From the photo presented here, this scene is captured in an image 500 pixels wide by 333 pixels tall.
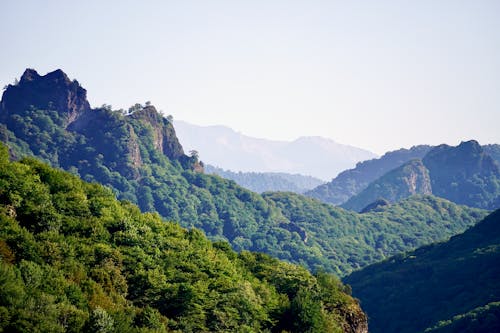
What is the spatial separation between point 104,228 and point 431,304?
11899 centimetres

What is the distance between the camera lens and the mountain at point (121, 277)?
59031mm

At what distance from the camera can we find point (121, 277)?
7625cm

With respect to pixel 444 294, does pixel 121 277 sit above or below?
above

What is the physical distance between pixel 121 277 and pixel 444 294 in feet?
405

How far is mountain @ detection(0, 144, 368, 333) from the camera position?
59.0m

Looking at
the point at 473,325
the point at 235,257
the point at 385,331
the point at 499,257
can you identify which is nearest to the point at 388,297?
the point at 385,331

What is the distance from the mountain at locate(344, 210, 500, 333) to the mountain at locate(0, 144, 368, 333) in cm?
5899

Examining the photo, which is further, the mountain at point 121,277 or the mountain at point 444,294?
the mountain at point 444,294

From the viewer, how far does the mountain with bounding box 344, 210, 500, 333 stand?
486ft

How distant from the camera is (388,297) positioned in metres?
190

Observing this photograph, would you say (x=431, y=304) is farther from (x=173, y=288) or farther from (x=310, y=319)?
(x=173, y=288)

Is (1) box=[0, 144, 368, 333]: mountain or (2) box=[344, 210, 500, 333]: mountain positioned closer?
(1) box=[0, 144, 368, 333]: mountain

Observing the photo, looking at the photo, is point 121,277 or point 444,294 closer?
point 121,277

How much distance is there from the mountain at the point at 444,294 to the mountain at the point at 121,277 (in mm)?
58994
